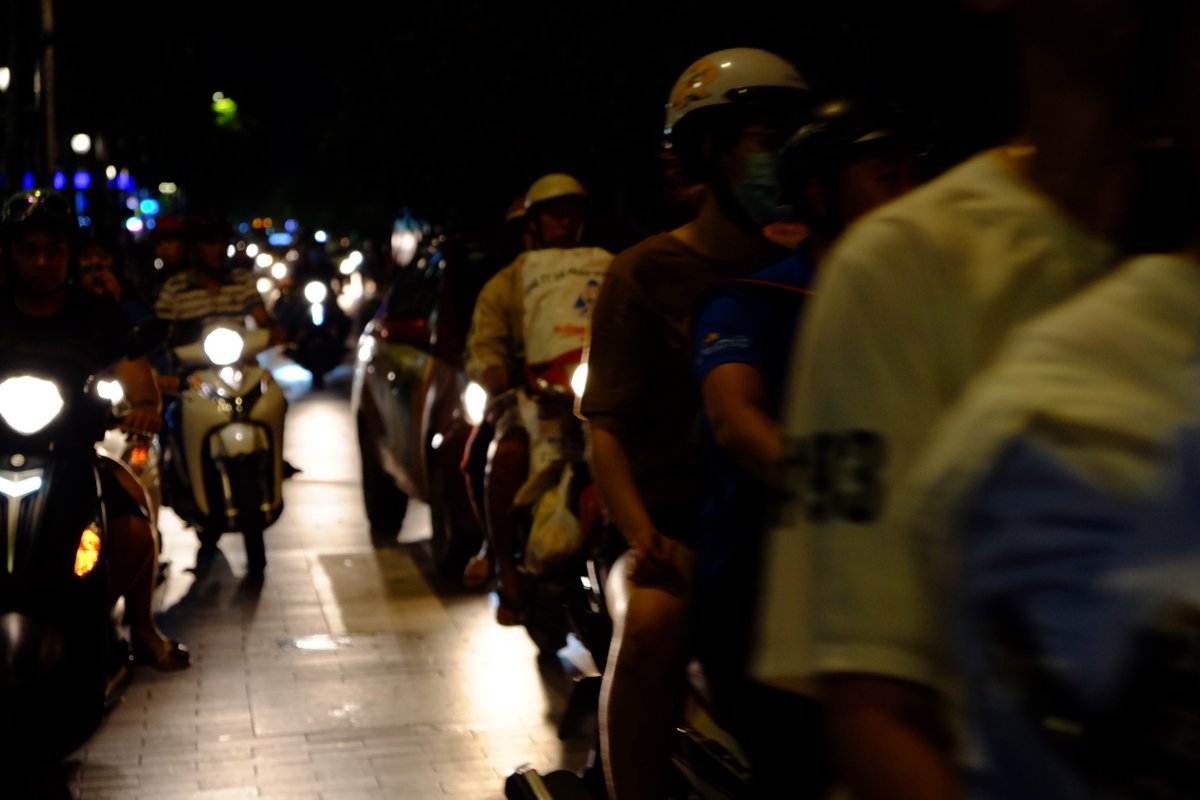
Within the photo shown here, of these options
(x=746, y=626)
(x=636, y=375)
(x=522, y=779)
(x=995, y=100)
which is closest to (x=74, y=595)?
(x=522, y=779)

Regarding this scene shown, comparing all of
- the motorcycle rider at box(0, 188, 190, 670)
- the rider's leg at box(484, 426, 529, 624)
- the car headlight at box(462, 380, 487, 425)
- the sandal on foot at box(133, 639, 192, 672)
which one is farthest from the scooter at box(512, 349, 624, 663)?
the motorcycle rider at box(0, 188, 190, 670)

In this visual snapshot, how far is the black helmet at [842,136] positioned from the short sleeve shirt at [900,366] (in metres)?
1.80

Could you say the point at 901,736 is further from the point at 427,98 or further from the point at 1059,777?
the point at 427,98

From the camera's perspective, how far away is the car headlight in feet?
29.1

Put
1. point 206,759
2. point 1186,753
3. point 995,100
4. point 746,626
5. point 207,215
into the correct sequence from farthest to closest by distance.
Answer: point 207,215 < point 206,759 < point 746,626 < point 995,100 < point 1186,753

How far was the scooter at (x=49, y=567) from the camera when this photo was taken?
525cm

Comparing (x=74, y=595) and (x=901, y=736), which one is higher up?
(x=901, y=736)

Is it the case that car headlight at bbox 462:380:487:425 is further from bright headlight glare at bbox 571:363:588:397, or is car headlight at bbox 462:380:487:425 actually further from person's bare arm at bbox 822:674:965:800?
person's bare arm at bbox 822:674:965:800

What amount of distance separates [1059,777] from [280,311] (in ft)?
85.3

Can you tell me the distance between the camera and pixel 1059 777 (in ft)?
4.14

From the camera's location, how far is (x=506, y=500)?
770cm

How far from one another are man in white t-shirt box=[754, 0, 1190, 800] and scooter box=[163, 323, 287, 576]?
7.87 metres

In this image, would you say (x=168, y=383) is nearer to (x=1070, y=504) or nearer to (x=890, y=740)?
(x=890, y=740)

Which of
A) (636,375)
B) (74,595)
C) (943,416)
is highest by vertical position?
(943,416)
